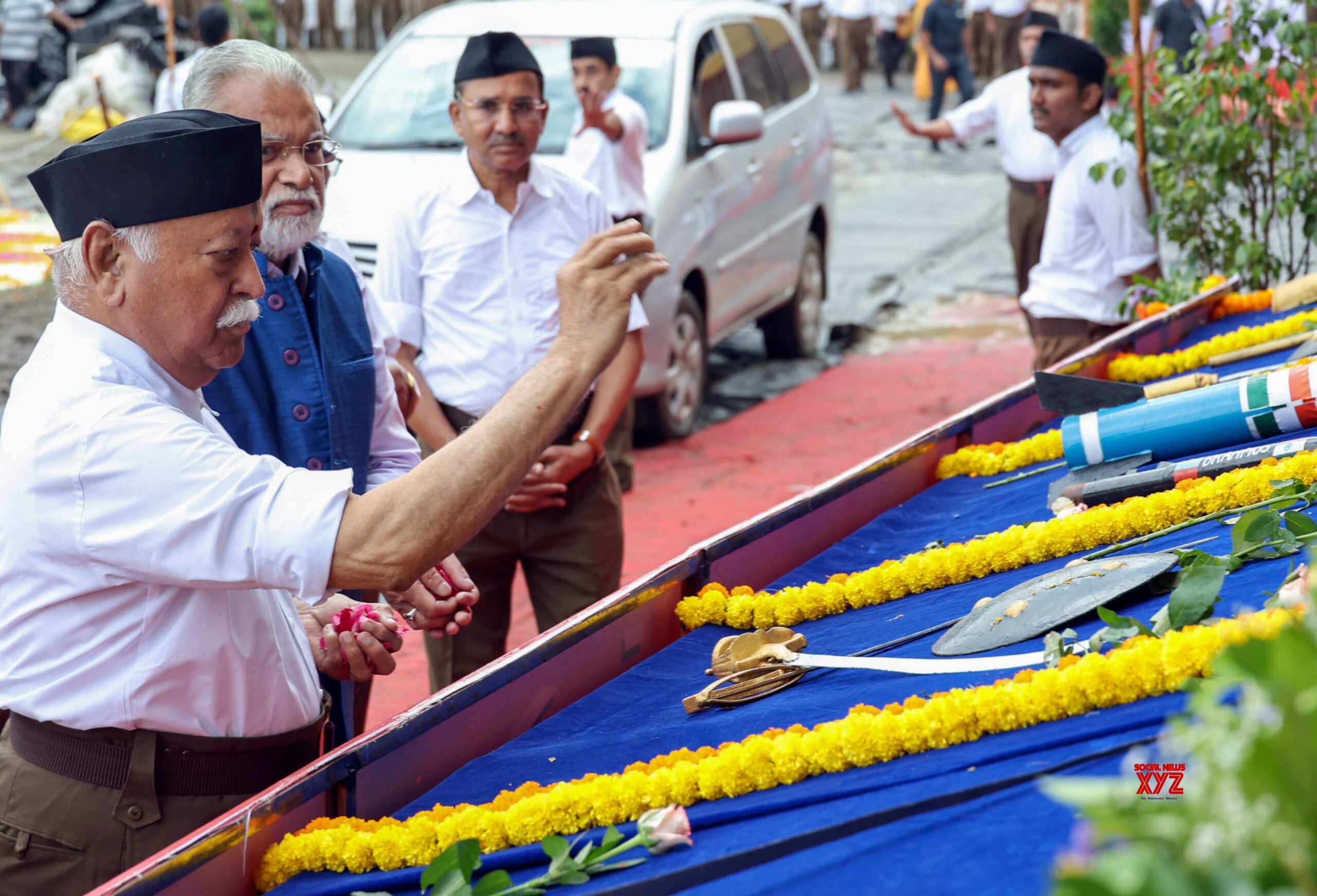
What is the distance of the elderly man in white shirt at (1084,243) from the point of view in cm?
467

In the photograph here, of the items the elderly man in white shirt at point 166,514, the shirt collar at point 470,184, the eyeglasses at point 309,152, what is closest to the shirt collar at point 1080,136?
the shirt collar at point 470,184

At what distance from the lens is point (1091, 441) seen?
2814 mm

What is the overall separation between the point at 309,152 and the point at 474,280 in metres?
0.96

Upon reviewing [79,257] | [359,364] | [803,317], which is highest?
[79,257]

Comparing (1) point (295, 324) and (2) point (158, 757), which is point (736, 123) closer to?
(1) point (295, 324)

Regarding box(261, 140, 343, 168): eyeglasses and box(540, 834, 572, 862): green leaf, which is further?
box(261, 140, 343, 168): eyeglasses

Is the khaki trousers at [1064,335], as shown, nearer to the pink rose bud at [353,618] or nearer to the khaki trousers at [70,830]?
the pink rose bud at [353,618]

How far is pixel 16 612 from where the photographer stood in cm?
183

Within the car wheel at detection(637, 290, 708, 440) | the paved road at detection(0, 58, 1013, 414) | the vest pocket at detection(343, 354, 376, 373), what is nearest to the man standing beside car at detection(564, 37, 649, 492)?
the car wheel at detection(637, 290, 708, 440)

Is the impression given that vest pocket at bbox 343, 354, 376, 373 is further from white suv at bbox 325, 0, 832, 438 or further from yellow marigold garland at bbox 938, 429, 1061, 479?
white suv at bbox 325, 0, 832, 438

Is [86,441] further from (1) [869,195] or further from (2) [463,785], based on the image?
(1) [869,195]

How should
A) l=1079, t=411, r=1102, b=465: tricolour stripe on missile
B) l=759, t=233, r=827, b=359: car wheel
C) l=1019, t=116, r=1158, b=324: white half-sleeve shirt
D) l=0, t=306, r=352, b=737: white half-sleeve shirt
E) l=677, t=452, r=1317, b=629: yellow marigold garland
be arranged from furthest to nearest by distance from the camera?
l=759, t=233, r=827, b=359: car wheel
l=1019, t=116, r=1158, b=324: white half-sleeve shirt
l=1079, t=411, r=1102, b=465: tricolour stripe on missile
l=677, t=452, r=1317, b=629: yellow marigold garland
l=0, t=306, r=352, b=737: white half-sleeve shirt

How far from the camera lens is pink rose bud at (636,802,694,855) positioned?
157 centimetres

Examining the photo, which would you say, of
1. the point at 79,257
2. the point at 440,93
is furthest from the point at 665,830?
the point at 440,93
